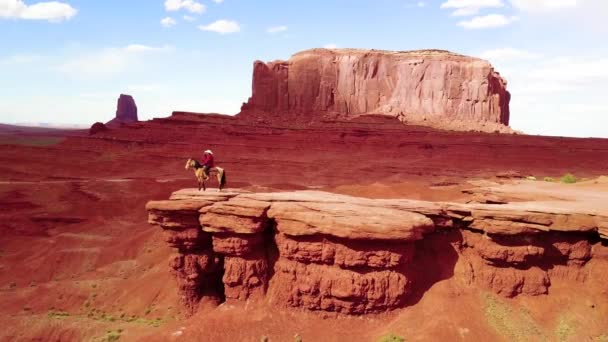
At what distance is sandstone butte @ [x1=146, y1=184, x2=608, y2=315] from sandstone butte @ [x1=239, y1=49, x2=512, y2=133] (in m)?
53.3

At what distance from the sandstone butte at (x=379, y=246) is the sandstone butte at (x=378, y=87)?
53.3m


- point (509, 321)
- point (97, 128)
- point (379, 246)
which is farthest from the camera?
point (97, 128)

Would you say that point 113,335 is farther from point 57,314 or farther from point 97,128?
point 97,128

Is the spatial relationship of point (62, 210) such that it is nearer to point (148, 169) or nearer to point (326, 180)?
point (148, 169)

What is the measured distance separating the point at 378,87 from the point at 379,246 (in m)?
62.9

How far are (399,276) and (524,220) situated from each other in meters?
3.07

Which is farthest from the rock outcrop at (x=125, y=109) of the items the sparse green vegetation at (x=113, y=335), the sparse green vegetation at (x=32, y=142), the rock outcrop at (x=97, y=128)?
the sparse green vegetation at (x=113, y=335)

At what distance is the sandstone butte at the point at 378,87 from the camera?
6581cm

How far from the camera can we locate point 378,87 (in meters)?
70.8

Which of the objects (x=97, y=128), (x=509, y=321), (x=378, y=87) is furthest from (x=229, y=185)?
(x=378, y=87)

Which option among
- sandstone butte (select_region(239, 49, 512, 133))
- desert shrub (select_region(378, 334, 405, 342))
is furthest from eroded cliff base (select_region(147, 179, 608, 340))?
sandstone butte (select_region(239, 49, 512, 133))

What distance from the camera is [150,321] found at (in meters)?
13.4

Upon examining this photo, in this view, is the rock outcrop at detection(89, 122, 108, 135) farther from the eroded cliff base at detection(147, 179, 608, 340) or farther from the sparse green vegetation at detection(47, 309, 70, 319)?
the eroded cliff base at detection(147, 179, 608, 340)

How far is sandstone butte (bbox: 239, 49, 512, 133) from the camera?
65.8 metres
